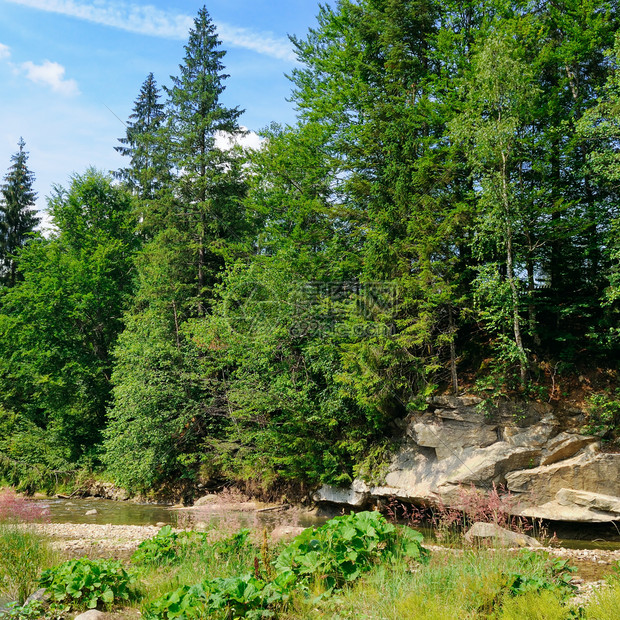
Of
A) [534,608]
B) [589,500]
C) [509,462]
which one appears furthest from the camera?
[509,462]

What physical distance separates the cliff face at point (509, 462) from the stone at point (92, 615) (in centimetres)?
832

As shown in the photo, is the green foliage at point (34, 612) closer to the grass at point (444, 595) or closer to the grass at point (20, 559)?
the grass at point (20, 559)

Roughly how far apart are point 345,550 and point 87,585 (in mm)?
2761

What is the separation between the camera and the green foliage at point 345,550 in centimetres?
490

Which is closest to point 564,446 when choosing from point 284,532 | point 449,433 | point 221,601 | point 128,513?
point 449,433

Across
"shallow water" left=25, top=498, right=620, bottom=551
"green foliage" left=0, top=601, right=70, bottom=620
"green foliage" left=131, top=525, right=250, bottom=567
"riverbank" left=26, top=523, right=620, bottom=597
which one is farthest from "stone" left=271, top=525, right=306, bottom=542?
"green foliage" left=0, top=601, right=70, bottom=620

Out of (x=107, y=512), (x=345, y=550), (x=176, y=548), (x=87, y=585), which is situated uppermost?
(x=345, y=550)

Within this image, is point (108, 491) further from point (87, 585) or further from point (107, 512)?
point (87, 585)

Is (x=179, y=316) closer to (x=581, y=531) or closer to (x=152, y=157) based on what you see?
(x=152, y=157)

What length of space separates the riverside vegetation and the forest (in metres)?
7.06

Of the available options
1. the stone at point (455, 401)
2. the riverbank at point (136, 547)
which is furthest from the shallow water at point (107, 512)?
the stone at point (455, 401)

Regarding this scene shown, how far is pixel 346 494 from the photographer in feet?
45.2

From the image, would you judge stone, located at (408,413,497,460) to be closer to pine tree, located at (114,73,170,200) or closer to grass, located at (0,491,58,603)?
grass, located at (0,491,58,603)

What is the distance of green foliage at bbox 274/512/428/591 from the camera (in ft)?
16.1
